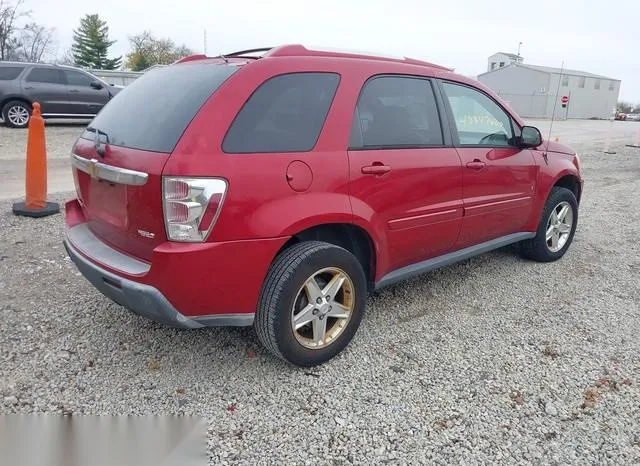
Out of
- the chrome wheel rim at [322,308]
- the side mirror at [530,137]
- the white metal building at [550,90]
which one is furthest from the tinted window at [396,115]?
the white metal building at [550,90]

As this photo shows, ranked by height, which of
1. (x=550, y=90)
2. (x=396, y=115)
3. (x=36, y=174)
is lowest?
(x=36, y=174)

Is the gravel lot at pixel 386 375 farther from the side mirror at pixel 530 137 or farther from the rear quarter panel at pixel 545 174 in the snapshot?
the side mirror at pixel 530 137

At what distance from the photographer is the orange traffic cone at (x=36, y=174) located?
18.2ft

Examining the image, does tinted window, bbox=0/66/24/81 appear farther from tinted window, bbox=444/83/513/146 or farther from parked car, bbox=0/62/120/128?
tinted window, bbox=444/83/513/146

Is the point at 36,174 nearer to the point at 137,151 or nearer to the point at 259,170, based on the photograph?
the point at 137,151

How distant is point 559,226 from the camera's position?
5062mm

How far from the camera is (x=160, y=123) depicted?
275 cm

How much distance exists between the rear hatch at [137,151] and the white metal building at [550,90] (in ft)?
161

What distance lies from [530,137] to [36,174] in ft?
16.3

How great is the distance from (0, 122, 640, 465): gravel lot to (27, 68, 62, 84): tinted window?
1095cm

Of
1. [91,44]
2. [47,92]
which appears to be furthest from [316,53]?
[91,44]

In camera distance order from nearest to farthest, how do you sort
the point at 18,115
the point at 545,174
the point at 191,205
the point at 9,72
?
the point at 191,205 → the point at 545,174 → the point at 9,72 → the point at 18,115

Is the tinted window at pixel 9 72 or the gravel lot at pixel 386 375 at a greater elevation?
the tinted window at pixel 9 72

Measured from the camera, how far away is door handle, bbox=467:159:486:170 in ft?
12.6
